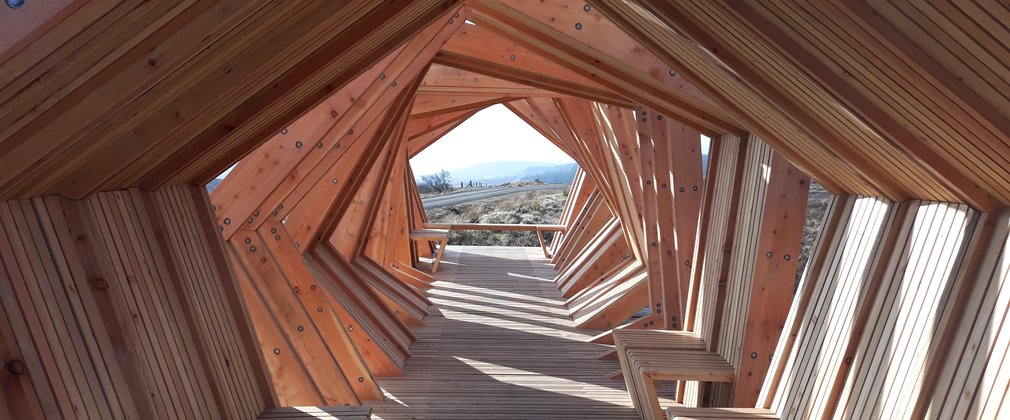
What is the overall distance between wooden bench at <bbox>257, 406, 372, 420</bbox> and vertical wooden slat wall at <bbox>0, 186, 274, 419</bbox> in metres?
0.07

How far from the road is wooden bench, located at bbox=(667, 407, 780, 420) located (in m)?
22.5

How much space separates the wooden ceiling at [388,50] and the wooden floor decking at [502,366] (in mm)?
2703

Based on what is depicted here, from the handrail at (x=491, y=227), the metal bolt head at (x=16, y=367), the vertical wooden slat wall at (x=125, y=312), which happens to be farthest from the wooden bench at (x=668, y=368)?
the handrail at (x=491, y=227)

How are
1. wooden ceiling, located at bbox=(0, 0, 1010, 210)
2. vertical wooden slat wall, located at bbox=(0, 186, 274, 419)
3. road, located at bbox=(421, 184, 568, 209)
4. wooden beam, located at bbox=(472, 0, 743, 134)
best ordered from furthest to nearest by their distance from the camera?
road, located at bbox=(421, 184, 568, 209), wooden beam, located at bbox=(472, 0, 743, 134), vertical wooden slat wall, located at bbox=(0, 186, 274, 419), wooden ceiling, located at bbox=(0, 0, 1010, 210)

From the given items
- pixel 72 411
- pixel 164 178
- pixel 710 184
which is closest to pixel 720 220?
pixel 710 184

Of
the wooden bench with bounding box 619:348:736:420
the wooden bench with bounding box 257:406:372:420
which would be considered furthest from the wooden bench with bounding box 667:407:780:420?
the wooden bench with bounding box 257:406:372:420

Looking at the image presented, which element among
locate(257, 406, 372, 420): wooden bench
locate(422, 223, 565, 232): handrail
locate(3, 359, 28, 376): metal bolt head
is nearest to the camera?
locate(3, 359, 28, 376): metal bolt head

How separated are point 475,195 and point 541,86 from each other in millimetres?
22205

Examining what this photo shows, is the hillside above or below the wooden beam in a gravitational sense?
above

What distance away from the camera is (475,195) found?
91.2 ft

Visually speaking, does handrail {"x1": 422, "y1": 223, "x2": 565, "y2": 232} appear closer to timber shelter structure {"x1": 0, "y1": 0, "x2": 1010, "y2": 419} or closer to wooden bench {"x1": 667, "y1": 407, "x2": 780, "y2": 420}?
timber shelter structure {"x1": 0, "y1": 0, "x2": 1010, "y2": 419}

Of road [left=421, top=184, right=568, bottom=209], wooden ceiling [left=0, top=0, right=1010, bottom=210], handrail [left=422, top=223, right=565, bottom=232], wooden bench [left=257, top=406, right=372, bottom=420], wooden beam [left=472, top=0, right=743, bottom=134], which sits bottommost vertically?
wooden bench [left=257, top=406, right=372, bottom=420]

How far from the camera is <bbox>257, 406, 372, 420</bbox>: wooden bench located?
3.63m

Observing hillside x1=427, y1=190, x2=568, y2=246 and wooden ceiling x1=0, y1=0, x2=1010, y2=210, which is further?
hillside x1=427, y1=190, x2=568, y2=246
